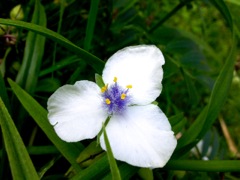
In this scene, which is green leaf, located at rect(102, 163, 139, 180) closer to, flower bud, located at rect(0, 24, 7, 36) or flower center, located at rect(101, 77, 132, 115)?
flower center, located at rect(101, 77, 132, 115)

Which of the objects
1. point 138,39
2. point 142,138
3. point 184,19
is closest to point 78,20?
point 138,39

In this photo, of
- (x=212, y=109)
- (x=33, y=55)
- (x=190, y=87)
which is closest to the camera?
(x=212, y=109)

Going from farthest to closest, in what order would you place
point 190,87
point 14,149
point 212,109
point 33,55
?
1. point 190,87
2. point 33,55
3. point 212,109
4. point 14,149

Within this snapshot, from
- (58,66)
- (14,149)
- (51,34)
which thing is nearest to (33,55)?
(58,66)

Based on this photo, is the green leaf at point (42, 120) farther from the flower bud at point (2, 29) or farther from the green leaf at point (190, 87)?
the green leaf at point (190, 87)

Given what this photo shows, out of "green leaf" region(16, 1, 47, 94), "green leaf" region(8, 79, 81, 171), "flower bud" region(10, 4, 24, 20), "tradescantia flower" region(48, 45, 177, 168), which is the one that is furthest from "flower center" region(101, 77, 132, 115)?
"flower bud" region(10, 4, 24, 20)

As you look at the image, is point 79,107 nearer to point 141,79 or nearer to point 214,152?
point 141,79

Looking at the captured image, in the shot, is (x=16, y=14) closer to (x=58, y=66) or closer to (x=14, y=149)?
(x=58, y=66)
